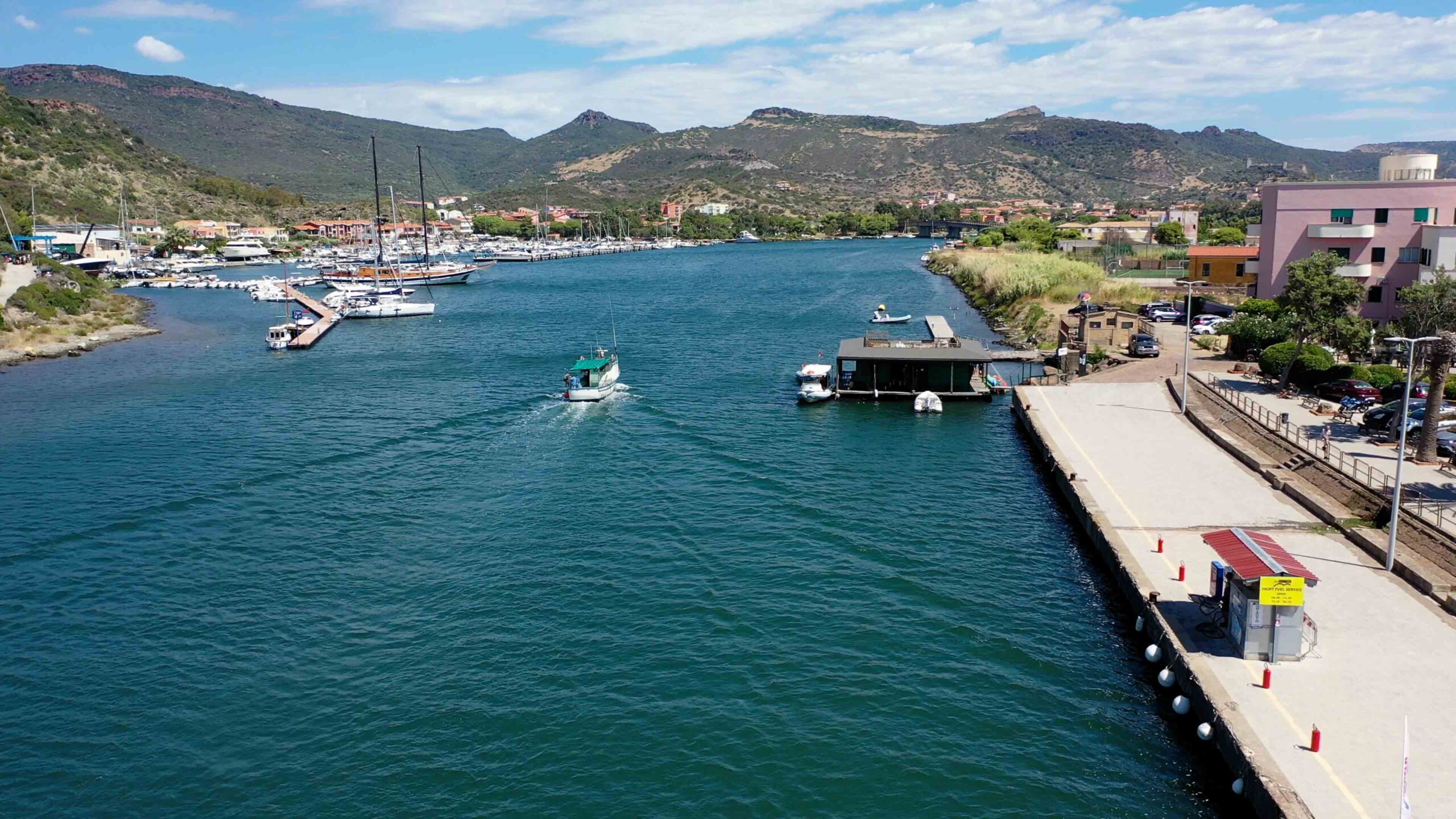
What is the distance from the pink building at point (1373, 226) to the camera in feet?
181

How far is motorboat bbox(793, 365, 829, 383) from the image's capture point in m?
55.4

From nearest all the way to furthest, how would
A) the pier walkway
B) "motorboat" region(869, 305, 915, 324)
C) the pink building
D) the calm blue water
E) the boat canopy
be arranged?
the pier walkway
the calm blue water
the boat canopy
the pink building
"motorboat" region(869, 305, 915, 324)

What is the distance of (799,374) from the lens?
56906 mm

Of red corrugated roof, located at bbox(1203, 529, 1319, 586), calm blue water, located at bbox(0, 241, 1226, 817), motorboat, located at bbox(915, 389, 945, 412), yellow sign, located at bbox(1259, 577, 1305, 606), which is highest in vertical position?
red corrugated roof, located at bbox(1203, 529, 1319, 586)

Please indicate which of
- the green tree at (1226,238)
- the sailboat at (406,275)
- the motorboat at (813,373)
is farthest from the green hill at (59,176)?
the green tree at (1226,238)

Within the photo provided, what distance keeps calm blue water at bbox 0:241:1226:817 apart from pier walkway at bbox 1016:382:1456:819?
5.23ft

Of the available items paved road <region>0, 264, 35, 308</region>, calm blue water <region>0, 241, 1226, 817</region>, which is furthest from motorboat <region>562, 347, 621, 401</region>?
paved road <region>0, 264, 35, 308</region>

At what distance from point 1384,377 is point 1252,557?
27.1 metres

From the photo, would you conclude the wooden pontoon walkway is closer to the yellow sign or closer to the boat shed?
the boat shed

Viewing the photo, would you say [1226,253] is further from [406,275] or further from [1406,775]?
[406,275]

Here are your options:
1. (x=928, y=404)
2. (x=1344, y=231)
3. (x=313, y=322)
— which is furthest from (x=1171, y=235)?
(x=313, y=322)

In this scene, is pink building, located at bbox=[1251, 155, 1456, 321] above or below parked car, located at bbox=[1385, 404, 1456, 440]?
above

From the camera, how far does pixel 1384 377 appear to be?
139 ft

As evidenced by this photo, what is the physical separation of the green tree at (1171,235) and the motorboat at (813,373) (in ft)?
341
